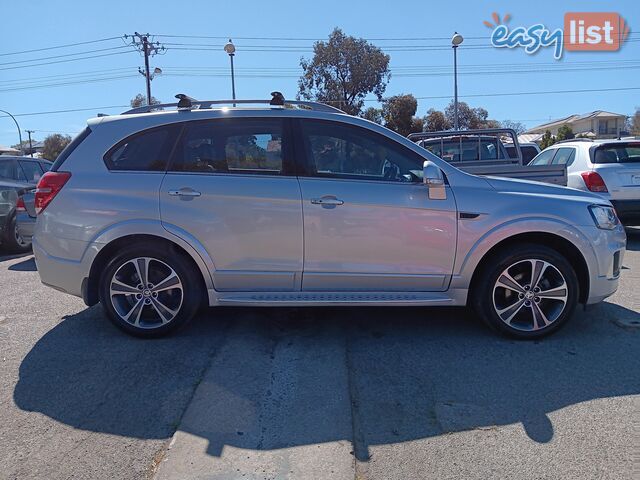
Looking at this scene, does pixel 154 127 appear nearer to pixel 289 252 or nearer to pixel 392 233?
pixel 289 252

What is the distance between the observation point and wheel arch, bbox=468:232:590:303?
430cm

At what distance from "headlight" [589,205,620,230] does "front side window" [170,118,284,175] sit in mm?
2697

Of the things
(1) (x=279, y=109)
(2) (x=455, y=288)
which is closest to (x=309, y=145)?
(1) (x=279, y=109)

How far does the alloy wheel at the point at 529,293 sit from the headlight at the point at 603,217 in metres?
0.57

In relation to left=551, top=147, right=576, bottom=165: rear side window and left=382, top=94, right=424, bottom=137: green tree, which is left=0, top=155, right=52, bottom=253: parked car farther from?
left=382, top=94, right=424, bottom=137: green tree

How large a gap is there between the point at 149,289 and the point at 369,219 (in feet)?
6.40

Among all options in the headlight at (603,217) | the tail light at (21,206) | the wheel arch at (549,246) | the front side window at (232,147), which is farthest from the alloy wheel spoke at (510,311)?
the tail light at (21,206)

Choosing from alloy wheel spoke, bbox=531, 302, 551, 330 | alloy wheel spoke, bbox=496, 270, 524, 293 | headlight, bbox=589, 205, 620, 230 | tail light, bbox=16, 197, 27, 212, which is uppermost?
tail light, bbox=16, 197, 27, 212

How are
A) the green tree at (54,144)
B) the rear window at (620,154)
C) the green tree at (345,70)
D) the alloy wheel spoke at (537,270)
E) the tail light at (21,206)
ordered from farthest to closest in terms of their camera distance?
1. the green tree at (54,144)
2. the green tree at (345,70)
3. the rear window at (620,154)
4. the tail light at (21,206)
5. the alloy wheel spoke at (537,270)

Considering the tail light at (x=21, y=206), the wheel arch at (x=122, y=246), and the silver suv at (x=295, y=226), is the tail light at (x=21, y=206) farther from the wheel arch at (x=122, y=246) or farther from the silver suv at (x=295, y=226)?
the wheel arch at (x=122, y=246)

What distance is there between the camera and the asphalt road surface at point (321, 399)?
8.86ft

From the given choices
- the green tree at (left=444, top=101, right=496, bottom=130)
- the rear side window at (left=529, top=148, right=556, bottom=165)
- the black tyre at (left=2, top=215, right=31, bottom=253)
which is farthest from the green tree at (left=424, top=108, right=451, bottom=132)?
the black tyre at (left=2, top=215, right=31, bottom=253)

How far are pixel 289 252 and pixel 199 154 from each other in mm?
1147

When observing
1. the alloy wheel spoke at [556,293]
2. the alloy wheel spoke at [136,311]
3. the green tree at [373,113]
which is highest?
the green tree at [373,113]
